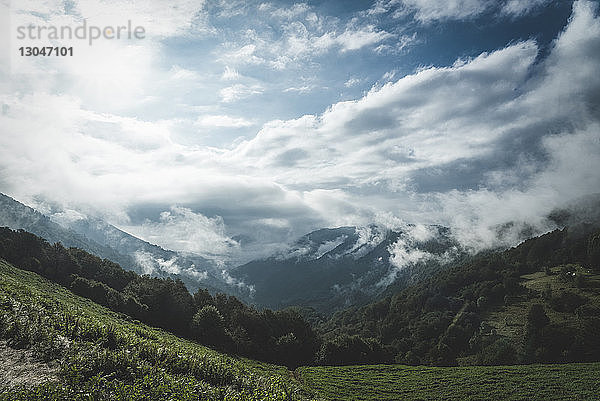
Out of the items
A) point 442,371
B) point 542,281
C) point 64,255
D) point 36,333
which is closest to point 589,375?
point 442,371

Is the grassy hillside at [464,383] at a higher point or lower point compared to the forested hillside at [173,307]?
lower

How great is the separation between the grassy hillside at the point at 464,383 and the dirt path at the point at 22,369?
33.4 meters

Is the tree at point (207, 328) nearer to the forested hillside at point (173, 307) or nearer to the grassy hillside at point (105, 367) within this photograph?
the forested hillside at point (173, 307)

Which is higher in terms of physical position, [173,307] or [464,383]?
[173,307]

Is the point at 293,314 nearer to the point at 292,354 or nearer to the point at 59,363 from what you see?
the point at 292,354

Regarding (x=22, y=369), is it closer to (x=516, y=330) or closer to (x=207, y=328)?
(x=207, y=328)

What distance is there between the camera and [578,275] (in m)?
168

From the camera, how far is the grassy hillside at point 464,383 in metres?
47.9

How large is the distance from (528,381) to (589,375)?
36.5ft

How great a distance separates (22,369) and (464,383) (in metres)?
57.6

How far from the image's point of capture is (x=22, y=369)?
20266 millimetres

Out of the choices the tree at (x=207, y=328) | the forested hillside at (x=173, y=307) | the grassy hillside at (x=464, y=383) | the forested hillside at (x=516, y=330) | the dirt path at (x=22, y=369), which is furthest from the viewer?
the forested hillside at (x=516, y=330)

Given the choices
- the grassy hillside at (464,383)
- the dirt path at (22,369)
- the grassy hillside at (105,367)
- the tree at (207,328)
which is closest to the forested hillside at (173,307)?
the tree at (207,328)

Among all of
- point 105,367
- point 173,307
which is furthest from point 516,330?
point 105,367
